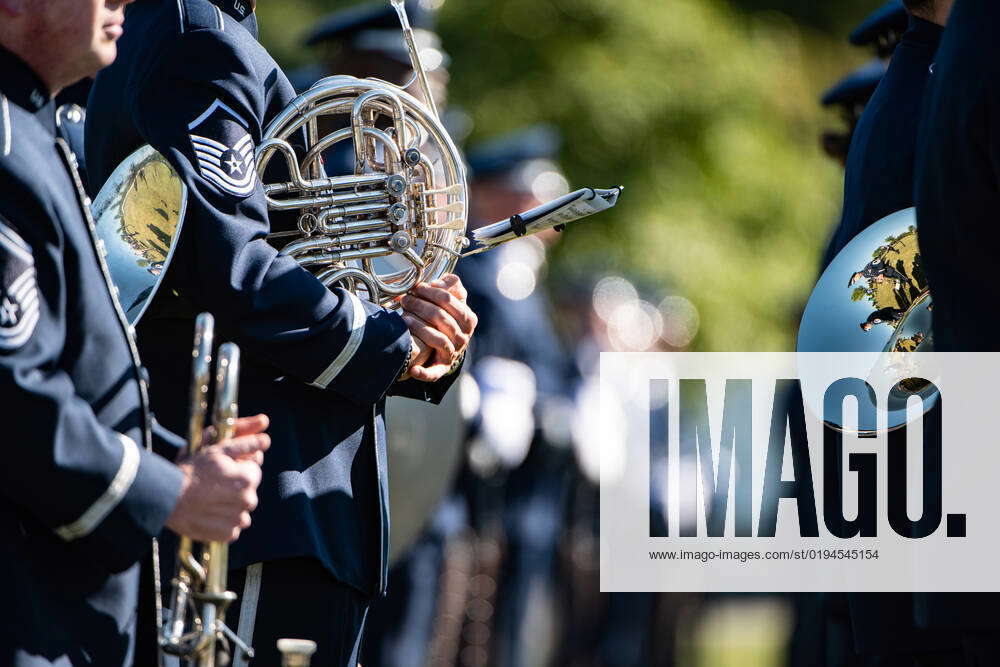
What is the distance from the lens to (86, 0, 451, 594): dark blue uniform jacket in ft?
10.9

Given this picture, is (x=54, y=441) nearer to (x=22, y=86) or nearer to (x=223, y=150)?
(x=22, y=86)

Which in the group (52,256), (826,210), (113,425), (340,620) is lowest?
(340,620)

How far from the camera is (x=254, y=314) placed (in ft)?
10.9

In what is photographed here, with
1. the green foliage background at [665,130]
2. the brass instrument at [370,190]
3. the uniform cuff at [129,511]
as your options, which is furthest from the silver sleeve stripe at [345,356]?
the green foliage background at [665,130]

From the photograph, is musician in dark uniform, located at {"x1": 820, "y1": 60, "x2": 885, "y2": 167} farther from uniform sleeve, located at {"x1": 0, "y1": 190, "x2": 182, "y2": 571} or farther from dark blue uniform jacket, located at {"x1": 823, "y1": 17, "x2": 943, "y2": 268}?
uniform sleeve, located at {"x1": 0, "y1": 190, "x2": 182, "y2": 571}

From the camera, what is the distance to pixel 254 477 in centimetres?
277

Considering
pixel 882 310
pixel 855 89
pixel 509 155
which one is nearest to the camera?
pixel 882 310

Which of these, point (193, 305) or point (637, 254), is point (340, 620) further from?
point (637, 254)

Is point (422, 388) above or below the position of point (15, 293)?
above

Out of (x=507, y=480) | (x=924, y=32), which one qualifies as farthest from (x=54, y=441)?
(x=507, y=480)

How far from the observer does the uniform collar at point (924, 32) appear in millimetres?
4070

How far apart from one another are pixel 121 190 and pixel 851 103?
323 centimetres

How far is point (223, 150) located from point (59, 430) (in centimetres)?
98

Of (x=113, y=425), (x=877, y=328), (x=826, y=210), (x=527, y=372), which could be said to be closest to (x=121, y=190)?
(x=113, y=425)
